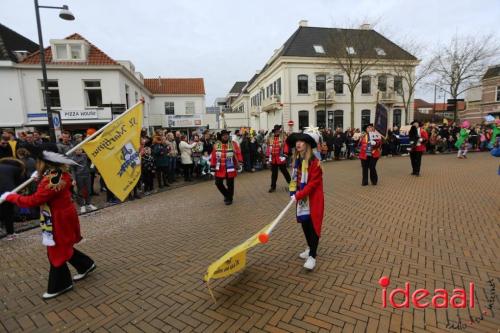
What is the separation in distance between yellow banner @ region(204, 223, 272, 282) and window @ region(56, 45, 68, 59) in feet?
77.6

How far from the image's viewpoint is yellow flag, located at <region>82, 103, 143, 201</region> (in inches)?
149

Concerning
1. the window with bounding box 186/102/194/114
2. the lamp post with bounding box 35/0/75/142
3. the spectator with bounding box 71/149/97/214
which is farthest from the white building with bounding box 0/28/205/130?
the spectator with bounding box 71/149/97/214

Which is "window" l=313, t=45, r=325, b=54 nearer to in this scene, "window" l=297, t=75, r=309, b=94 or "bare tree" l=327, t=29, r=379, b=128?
"window" l=297, t=75, r=309, b=94

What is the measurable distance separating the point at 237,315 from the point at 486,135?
869 inches

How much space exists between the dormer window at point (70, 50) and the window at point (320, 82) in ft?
69.9

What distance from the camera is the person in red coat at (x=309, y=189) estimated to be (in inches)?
143

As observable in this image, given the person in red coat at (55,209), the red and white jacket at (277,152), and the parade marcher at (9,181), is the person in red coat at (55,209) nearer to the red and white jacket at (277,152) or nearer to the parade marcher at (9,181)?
the parade marcher at (9,181)

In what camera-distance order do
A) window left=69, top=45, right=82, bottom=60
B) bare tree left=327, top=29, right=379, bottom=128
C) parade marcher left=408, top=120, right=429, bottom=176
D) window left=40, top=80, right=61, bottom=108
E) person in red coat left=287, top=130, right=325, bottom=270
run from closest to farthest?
person in red coat left=287, top=130, right=325, bottom=270 → parade marcher left=408, top=120, right=429, bottom=176 → window left=40, top=80, right=61, bottom=108 → window left=69, top=45, right=82, bottom=60 → bare tree left=327, top=29, right=379, bottom=128

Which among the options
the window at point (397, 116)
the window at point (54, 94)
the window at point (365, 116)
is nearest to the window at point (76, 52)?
the window at point (54, 94)

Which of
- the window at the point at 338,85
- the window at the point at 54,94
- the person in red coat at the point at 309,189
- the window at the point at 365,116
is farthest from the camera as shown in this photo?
the window at the point at 365,116

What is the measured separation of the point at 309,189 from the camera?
11.8ft

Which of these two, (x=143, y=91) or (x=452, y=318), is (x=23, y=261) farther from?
(x=143, y=91)

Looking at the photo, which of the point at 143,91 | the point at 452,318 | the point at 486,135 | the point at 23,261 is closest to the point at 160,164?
the point at 23,261

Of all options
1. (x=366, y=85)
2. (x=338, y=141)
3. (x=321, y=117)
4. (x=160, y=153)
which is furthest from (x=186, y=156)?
(x=366, y=85)
